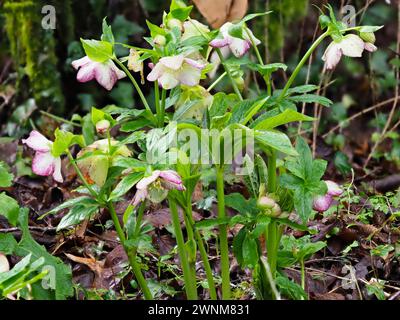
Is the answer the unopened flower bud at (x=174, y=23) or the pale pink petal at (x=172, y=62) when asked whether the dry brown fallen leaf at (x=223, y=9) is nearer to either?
the unopened flower bud at (x=174, y=23)

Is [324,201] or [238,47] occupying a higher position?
[238,47]

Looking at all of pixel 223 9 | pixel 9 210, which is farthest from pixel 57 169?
pixel 223 9

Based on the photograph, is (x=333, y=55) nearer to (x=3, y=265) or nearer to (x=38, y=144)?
(x=38, y=144)

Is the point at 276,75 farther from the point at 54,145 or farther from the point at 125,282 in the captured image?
the point at 54,145

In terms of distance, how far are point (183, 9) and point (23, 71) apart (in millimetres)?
1588

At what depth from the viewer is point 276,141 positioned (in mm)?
1087

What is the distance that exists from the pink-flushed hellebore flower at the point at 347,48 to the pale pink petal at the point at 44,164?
46 centimetres

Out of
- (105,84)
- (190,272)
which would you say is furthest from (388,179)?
(105,84)

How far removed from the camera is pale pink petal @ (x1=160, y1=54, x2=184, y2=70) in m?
1.12

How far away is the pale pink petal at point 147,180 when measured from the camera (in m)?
1.07

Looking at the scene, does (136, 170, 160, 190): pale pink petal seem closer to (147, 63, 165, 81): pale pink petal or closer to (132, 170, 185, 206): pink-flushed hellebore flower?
(132, 170, 185, 206): pink-flushed hellebore flower

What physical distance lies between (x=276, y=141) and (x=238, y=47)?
23cm

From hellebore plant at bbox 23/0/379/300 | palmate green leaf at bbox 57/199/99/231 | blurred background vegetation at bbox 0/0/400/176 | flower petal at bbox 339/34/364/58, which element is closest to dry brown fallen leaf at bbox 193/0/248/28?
blurred background vegetation at bbox 0/0/400/176

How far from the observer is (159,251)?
1.61m
